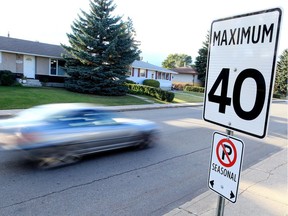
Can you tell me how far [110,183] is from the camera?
5453 millimetres

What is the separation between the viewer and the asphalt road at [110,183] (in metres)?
4.41

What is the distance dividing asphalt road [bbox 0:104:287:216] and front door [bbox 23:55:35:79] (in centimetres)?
2272

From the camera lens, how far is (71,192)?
4914mm

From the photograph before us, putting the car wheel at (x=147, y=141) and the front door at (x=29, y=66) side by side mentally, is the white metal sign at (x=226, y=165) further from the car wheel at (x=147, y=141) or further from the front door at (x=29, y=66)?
the front door at (x=29, y=66)

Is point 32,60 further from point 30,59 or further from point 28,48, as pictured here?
point 28,48

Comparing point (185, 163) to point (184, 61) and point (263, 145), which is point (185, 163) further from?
point (184, 61)

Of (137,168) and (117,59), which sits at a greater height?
(117,59)

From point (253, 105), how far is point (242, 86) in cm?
17

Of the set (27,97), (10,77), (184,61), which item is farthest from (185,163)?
(184,61)

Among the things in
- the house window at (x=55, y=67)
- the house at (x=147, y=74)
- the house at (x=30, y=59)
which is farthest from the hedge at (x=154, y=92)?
the house window at (x=55, y=67)

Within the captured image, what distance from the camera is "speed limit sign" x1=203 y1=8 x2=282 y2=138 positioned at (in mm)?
1846

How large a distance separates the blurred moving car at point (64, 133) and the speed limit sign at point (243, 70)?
4.60 m

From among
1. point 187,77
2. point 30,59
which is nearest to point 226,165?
point 30,59

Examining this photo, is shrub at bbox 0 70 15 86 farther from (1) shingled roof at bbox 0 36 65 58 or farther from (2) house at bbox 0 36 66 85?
(1) shingled roof at bbox 0 36 65 58
